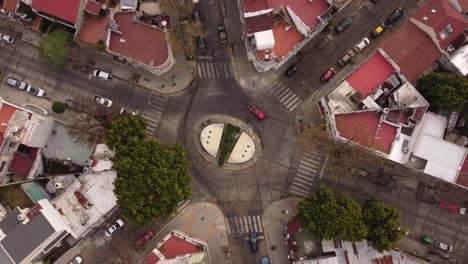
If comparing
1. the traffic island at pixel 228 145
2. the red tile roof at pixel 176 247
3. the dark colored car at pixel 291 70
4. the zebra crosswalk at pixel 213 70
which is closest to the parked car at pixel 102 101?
the traffic island at pixel 228 145

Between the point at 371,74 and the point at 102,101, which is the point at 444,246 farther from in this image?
the point at 102,101

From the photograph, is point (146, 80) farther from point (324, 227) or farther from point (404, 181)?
point (404, 181)

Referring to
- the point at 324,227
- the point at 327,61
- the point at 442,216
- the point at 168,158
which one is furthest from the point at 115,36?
the point at 442,216

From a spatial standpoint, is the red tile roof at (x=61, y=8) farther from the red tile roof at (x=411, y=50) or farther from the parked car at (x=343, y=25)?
the red tile roof at (x=411, y=50)

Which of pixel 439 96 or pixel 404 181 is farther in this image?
pixel 404 181

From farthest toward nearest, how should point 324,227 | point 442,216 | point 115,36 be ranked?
1. point 442,216
2. point 115,36
3. point 324,227

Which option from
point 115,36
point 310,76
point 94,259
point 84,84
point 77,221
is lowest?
point 94,259

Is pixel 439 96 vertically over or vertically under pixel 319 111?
over

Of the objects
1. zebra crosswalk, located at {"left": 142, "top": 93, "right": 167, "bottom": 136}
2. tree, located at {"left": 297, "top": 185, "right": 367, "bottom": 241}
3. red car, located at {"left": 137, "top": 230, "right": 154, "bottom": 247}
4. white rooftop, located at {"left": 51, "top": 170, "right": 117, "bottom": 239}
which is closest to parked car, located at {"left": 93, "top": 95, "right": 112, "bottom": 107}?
zebra crosswalk, located at {"left": 142, "top": 93, "right": 167, "bottom": 136}
